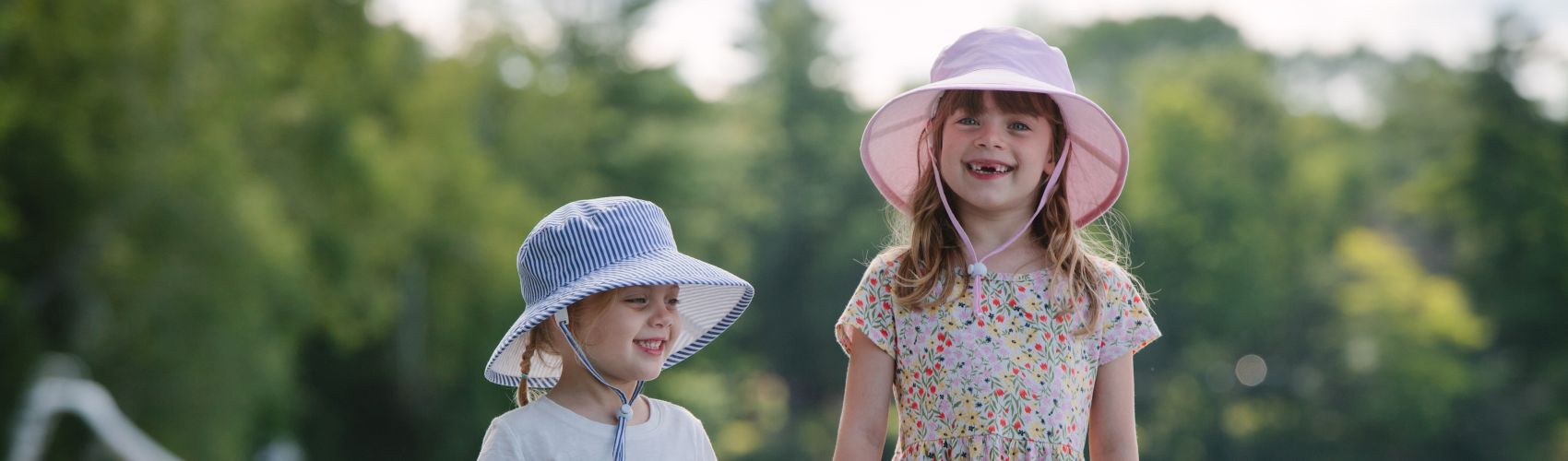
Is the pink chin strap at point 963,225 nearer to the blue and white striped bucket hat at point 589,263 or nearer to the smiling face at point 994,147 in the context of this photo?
the smiling face at point 994,147

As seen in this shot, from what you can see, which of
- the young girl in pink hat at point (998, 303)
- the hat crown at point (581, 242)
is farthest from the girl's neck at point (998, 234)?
the hat crown at point (581, 242)

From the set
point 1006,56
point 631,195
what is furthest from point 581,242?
point 631,195

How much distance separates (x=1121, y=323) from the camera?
10.8 feet

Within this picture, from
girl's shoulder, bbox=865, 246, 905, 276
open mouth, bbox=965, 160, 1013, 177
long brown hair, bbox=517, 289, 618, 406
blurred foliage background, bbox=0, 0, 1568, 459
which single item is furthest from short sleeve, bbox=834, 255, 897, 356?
blurred foliage background, bbox=0, 0, 1568, 459

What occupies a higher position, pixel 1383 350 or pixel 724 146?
pixel 724 146

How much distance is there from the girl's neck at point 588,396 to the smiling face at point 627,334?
16 millimetres

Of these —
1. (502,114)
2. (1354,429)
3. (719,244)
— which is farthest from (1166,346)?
(502,114)

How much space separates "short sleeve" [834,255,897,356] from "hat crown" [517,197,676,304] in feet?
1.31

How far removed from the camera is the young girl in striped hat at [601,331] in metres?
3.01

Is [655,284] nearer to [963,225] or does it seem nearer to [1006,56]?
[963,225]

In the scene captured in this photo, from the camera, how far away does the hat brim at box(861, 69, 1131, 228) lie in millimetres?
3357

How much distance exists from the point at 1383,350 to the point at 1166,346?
3.81m

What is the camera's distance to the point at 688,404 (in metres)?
25.6

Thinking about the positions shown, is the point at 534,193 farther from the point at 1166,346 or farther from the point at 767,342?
the point at 1166,346
